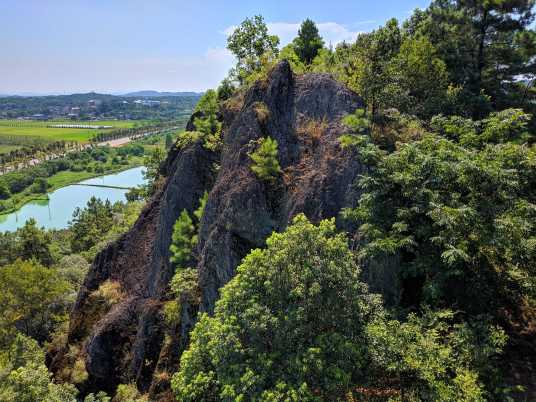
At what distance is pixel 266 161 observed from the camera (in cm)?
1750

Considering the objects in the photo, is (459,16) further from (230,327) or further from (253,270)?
(230,327)

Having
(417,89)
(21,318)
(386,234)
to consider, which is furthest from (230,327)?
(21,318)

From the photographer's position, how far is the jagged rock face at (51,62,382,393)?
16.9 meters

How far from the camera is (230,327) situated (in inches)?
393

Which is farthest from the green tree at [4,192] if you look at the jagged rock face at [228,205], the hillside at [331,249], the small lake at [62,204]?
the jagged rock face at [228,205]

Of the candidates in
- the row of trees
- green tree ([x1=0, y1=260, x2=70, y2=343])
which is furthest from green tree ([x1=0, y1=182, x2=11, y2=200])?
green tree ([x1=0, y1=260, x2=70, y2=343])

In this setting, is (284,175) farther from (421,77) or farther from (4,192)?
(4,192)

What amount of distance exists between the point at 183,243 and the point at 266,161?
7672 mm

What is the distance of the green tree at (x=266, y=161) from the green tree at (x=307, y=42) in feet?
54.6

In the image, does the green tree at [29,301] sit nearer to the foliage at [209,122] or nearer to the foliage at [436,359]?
the foliage at [209,122]

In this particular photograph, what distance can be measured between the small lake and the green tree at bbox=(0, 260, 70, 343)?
7690cm

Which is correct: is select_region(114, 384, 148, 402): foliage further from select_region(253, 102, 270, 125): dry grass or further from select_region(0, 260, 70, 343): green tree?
select_region(253, 102, 270, 125): dry grass

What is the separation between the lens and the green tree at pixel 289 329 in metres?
9.27

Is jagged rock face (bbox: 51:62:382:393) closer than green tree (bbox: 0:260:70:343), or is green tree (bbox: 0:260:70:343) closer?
jagged rock face (bbox: 51:62:382:393)
